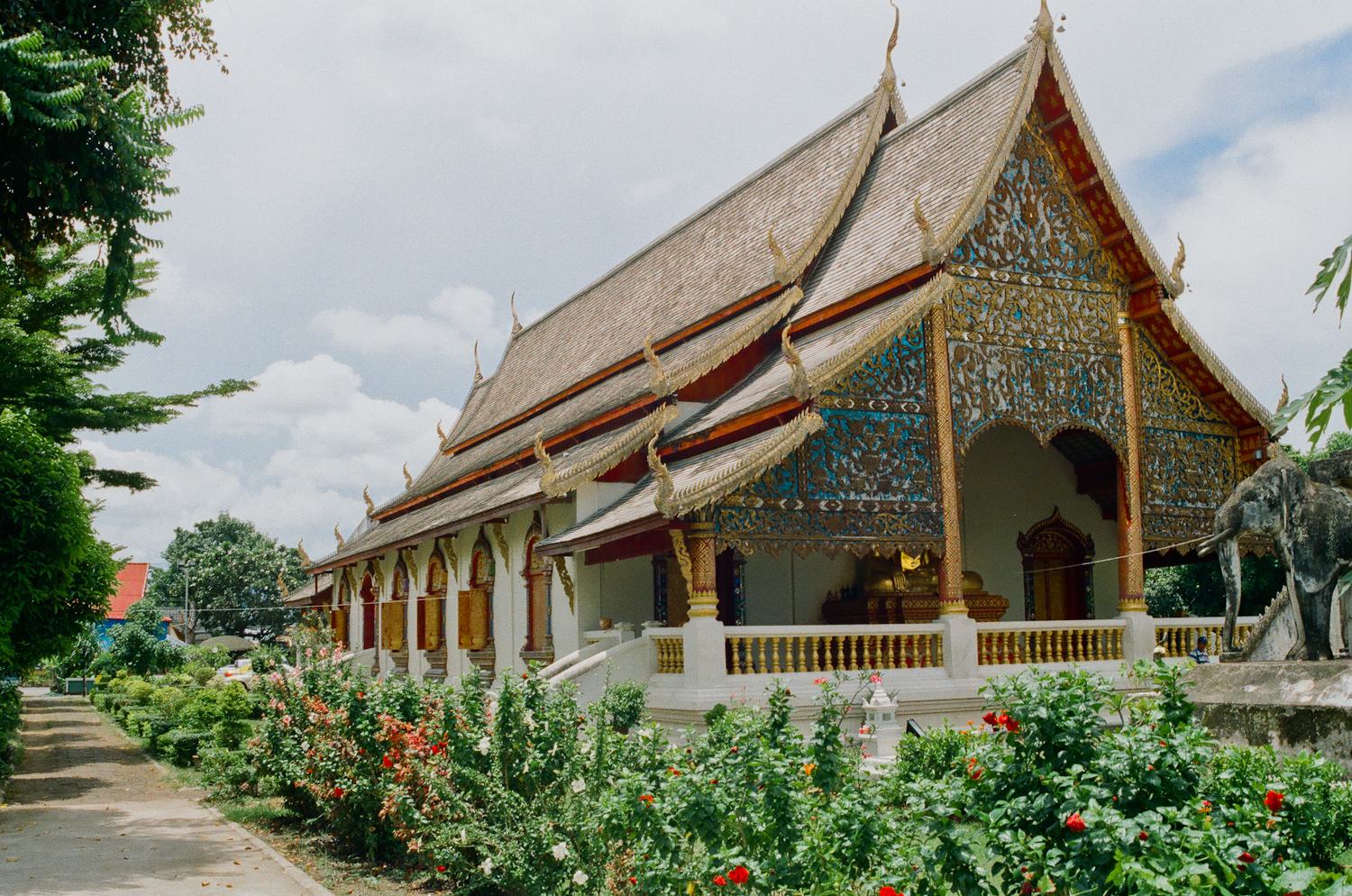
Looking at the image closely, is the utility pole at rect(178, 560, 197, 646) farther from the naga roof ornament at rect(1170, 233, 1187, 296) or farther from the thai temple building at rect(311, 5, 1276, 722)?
the naga roof ornament at rect(1170, 233, 1187, 296)

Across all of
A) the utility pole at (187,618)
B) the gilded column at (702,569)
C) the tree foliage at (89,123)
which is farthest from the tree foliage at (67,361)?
the utility pole at (187,618)

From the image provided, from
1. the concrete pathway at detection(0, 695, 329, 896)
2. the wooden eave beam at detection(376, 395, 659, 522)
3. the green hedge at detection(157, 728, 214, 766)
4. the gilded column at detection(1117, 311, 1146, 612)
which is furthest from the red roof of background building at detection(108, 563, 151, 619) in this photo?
the gilded column at detection(1117, 311, 1146, 612)

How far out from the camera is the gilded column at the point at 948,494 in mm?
12984

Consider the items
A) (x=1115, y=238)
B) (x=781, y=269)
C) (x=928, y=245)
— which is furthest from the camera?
(x=781, y=269)

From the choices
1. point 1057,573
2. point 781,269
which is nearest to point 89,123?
point 781,269

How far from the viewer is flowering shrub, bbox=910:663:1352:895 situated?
3.87m

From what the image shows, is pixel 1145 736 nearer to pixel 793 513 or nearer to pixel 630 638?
pixel 793 513

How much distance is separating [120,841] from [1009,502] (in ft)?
39.1

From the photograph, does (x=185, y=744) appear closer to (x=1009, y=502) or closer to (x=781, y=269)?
(x=781, y=269)

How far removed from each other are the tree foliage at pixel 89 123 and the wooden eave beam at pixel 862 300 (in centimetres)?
673

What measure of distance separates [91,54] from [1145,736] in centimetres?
1060

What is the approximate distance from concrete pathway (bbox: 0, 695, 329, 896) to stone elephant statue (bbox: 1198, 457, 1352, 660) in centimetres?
652

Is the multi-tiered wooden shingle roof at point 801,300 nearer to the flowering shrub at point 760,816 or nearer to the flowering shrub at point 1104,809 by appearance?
the flowering shrub at point 760,816

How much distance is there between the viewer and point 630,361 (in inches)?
743
